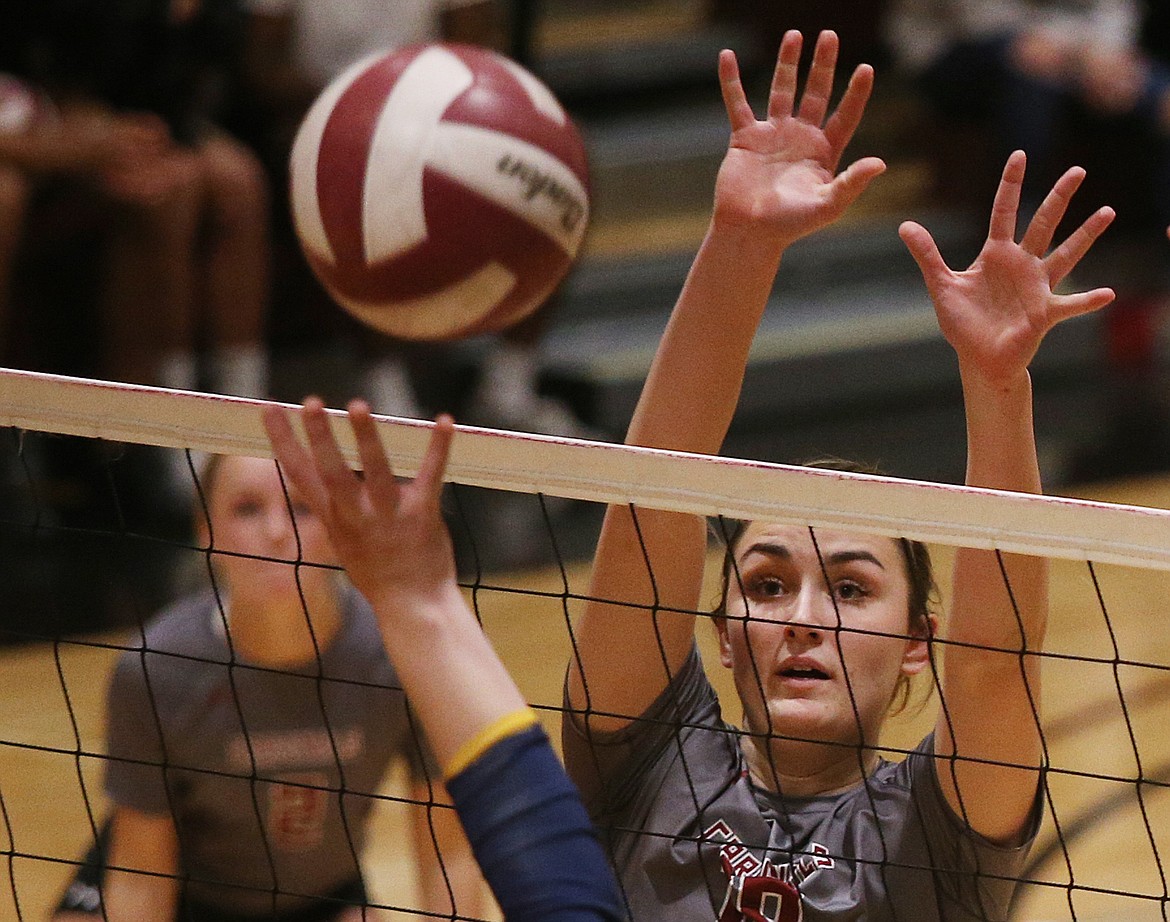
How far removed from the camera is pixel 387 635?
3.95ft

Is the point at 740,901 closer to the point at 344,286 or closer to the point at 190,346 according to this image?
the point at 344,286

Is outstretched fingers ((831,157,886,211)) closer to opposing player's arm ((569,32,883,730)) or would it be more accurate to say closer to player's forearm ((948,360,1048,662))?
opposing player's arm ((569,32,883,730))

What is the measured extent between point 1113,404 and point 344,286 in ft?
14.1

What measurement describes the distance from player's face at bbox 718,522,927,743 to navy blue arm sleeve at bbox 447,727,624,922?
0.61 meters

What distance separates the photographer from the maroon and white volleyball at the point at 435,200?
94.4 inches

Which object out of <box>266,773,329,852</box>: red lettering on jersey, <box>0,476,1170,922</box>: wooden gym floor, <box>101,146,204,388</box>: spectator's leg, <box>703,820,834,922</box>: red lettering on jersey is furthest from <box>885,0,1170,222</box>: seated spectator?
<box>703,820,834,922</box>: red lettering on jersey

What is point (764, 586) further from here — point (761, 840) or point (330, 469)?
point (330, 469)

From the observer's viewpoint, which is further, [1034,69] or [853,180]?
[1034,69]

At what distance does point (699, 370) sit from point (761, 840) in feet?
1.53

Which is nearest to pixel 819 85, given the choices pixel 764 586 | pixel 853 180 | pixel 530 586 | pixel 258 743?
pixel 853 180

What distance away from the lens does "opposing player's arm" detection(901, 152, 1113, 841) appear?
1.64m

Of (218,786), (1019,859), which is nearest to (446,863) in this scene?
(218,786)

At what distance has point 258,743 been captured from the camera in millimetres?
2418

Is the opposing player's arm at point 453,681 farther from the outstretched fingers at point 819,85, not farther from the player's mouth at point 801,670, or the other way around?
the outstretched fingers at point 819,85
